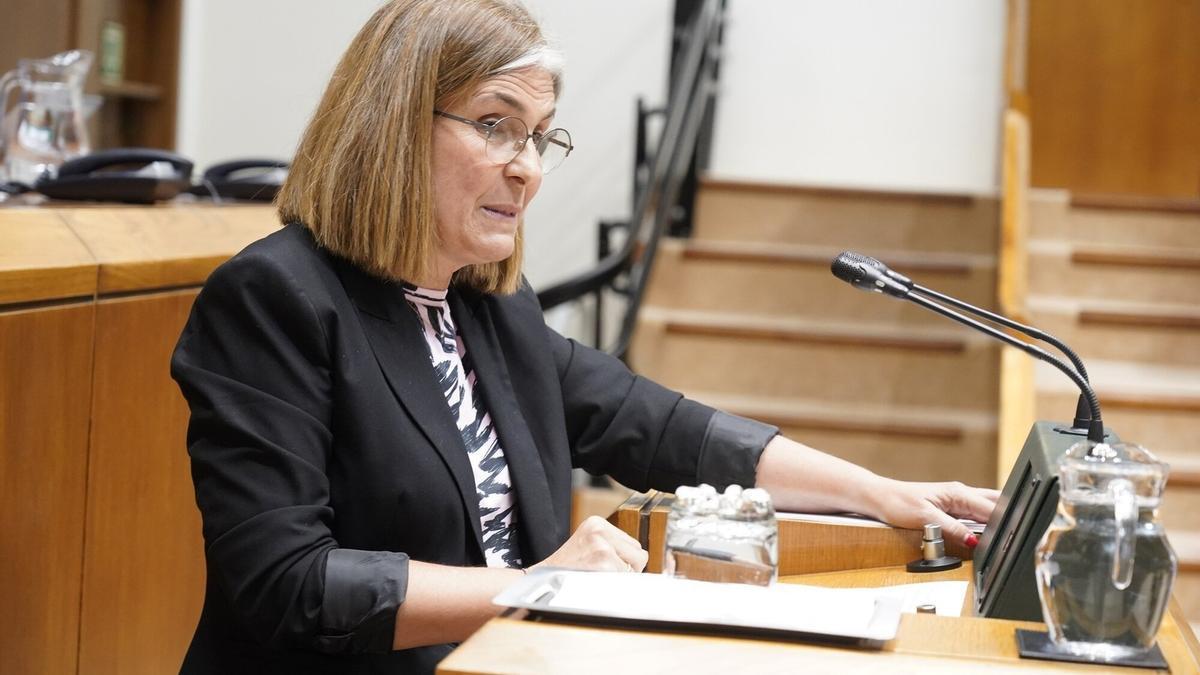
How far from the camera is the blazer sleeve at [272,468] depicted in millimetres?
1259

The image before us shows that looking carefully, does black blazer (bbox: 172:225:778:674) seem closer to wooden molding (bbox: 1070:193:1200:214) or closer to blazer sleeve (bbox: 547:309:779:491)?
blazer sleeve (bbox: 547:309:779:491)

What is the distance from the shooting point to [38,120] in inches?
97.8

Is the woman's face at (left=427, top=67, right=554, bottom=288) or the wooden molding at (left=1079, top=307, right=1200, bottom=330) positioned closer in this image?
the woman's face at (left=427, top=67, right=554, bottom=288)

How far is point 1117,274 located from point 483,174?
3.94 meters

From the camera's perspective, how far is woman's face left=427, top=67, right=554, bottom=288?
151cm

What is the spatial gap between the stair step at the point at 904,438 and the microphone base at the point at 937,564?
2.57 metres

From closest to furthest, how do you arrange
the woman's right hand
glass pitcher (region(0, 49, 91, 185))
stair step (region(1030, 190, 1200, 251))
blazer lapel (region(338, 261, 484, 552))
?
the woman's right hand < blazer lapel (region(338, 261, 484, 552)) < glass pitcher (region(0, 49, 91, 185)) < stair step (region(1030, 190, 1200, 251))

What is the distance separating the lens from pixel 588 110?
5.49 meters

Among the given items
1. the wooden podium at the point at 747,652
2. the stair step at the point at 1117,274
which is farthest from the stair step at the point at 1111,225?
the wooden podium at the point at 747,652

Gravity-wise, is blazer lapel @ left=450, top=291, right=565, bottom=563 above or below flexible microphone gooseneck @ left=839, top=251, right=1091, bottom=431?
below

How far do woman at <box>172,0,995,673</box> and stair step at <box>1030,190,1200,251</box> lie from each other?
3.88 meters

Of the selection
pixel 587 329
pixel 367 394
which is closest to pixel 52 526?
pixel 367 394

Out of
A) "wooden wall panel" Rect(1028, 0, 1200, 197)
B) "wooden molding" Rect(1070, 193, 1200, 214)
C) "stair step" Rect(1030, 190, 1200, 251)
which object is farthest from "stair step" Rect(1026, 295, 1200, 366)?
"wooden wall panel" Rect(1028, 0, 1200, 197)

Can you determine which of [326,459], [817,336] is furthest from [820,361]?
[326,459]
